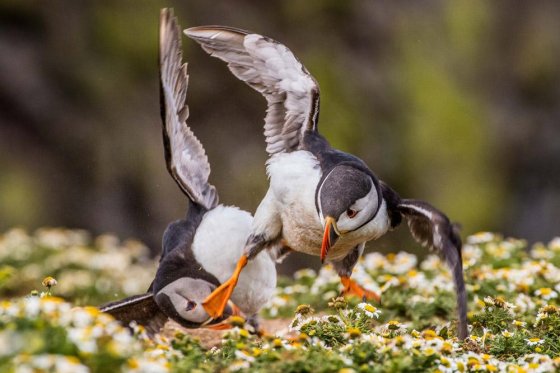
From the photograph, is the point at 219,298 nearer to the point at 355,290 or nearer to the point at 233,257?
the point at 233,257

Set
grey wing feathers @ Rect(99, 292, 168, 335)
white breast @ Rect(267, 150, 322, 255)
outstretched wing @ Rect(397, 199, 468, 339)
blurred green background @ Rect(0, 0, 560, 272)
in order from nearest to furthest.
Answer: outstretched wing @ Rect(397, 199, 468, 339) < white breast @ Rect(267, 150, 322, 255) < grey wing feathers @ Rect(99, 292, 168, 335) < blurred green background @ Rect(0, 0, 560, 272)

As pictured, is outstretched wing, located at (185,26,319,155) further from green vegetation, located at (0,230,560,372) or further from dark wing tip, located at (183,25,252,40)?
green vegetation, located at (0,230,560,372)

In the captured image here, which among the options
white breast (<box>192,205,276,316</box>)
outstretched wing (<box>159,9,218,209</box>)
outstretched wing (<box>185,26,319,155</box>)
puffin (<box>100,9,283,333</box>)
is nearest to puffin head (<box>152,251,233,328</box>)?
puffin (<box>100,9,283,333</box>)

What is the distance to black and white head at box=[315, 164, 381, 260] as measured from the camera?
16.3ft

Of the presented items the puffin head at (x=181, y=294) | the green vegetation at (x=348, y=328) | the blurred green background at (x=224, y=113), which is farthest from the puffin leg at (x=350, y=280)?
the blurred green background at (x=224, y=113)

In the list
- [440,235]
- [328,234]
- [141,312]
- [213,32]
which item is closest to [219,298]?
[141,312]

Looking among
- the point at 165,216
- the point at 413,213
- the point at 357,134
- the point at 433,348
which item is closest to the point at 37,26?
the point at 165,216

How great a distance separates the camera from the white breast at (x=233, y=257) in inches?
232

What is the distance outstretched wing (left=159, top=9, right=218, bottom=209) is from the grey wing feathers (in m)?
0.86

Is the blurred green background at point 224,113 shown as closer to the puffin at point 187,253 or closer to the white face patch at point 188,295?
the puffin at point 187,253

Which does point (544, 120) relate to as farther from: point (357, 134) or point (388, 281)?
point (388, 281)

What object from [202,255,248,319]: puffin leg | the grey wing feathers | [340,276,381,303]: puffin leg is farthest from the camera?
[340,276,381,303]: puffin leg

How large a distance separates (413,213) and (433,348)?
1487 mm

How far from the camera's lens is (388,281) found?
→ 6.57 metres
